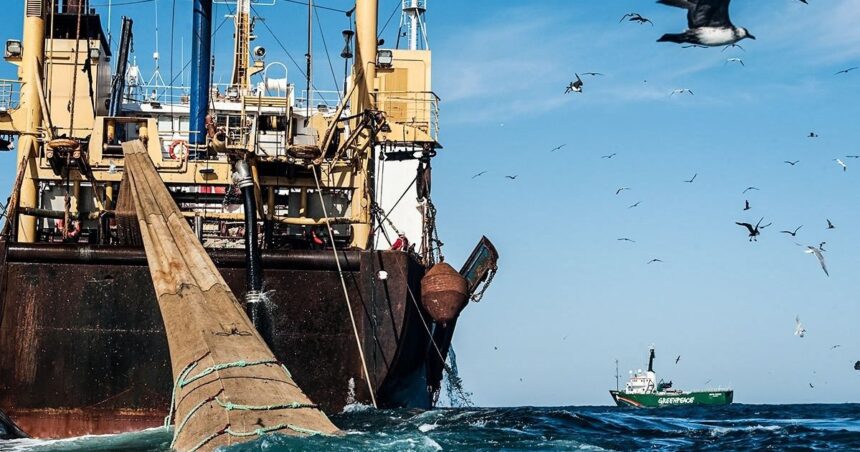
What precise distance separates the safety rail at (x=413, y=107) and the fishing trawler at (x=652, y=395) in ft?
153

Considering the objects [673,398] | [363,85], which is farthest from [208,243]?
[673,398]

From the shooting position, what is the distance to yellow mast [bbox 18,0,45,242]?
79.8 feet

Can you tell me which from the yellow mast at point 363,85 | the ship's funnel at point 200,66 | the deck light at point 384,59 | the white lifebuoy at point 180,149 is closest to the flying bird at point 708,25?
the yellow mast at point 363,85

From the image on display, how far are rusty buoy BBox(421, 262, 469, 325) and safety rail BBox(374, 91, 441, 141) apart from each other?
4.30 metres

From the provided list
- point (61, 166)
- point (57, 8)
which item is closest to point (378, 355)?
point (61, 166)

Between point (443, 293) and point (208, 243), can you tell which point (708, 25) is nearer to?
point (443, 293)

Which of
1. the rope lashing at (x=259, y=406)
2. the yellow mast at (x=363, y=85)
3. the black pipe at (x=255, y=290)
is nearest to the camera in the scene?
the rope lashing at (x=259, y=406)

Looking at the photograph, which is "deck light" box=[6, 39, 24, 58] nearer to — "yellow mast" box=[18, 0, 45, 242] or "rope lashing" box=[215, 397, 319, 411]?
"yellow mast" box=[18, 0, 45, 242]

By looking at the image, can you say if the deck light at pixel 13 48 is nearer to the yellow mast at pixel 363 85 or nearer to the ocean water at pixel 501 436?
the yellow mast at pixel 363 85

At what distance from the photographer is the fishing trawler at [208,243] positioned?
2027cm

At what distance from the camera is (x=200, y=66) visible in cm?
2695

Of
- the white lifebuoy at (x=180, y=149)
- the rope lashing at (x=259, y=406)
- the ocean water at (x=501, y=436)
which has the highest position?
the white lifebuoy at (x=180, y=149)

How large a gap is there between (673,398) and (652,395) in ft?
5.67

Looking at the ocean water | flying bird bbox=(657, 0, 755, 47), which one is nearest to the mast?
the ocean water
